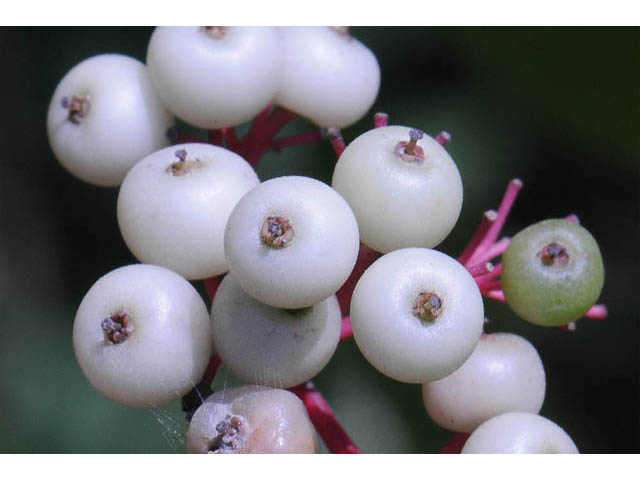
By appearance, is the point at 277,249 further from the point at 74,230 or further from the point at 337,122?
the point at 74,230

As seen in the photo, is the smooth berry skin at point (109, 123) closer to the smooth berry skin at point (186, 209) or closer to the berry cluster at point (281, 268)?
the berry cluster at point (281, 268)

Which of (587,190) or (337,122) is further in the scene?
(587,190)

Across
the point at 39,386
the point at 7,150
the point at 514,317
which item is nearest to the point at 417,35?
the point at 514,317

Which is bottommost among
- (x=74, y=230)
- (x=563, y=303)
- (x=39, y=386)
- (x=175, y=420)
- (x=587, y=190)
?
(x=39, y=386)

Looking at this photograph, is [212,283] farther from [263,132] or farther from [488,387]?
[488,387]

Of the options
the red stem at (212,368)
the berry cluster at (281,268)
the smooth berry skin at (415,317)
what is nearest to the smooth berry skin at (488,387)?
the berry cluster at (281,268)

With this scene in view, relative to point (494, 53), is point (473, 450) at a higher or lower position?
lower

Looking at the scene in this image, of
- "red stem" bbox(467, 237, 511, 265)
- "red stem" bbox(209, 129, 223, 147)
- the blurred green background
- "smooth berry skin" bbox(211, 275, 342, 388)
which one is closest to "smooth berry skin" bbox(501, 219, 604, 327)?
"red stem" bbox(467, 237, 511, 265)
